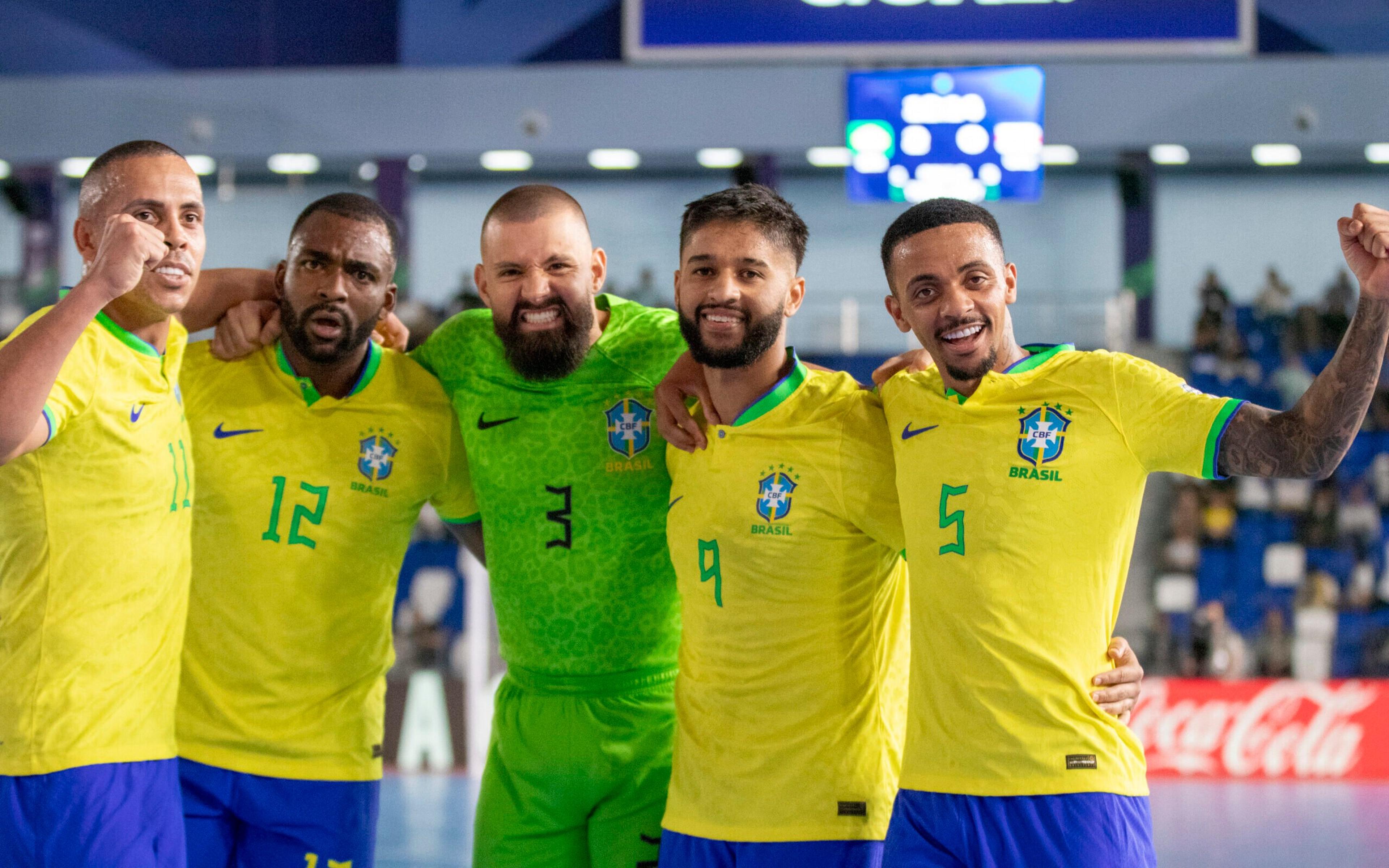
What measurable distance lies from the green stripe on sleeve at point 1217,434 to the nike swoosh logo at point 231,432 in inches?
93.7

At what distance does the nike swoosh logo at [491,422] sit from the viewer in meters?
3.55

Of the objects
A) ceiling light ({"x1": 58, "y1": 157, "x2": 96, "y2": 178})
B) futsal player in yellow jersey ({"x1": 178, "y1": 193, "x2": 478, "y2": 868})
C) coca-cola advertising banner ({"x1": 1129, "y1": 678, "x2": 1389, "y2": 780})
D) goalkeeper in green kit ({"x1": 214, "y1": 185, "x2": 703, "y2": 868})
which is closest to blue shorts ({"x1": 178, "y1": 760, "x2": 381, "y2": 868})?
futsal player in yellow jersey ({"x1": 178, "y1": 193, "x2": 478, "y2": 868})

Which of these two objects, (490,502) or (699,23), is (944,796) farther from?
(699,23)

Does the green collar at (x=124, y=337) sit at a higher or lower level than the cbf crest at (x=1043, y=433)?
higher

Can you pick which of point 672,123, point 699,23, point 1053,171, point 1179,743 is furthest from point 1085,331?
point 699,23

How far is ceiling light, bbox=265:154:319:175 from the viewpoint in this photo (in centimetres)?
1418

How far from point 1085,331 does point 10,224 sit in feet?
50.2

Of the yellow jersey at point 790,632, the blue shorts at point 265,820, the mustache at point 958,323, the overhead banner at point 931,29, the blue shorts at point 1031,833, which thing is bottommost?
the blue shorts at point 265,820

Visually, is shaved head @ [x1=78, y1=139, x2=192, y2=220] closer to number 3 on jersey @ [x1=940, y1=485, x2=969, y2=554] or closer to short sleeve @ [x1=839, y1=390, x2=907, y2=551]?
short sleeve @ [x1=839, y1=390, x2=907, y2=551]

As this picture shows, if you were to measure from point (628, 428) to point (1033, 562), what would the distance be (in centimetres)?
119

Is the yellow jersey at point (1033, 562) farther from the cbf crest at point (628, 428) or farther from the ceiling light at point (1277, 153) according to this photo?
the ceiling light at point (1277, 153)

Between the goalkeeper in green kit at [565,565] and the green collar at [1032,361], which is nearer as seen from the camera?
the green collar at [1032,361]

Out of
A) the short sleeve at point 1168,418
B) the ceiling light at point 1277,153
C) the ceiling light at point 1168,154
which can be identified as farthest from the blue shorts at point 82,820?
the ceiling light at point 1277,153

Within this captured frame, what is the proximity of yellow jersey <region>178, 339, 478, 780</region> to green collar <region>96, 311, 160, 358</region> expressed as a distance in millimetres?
438
